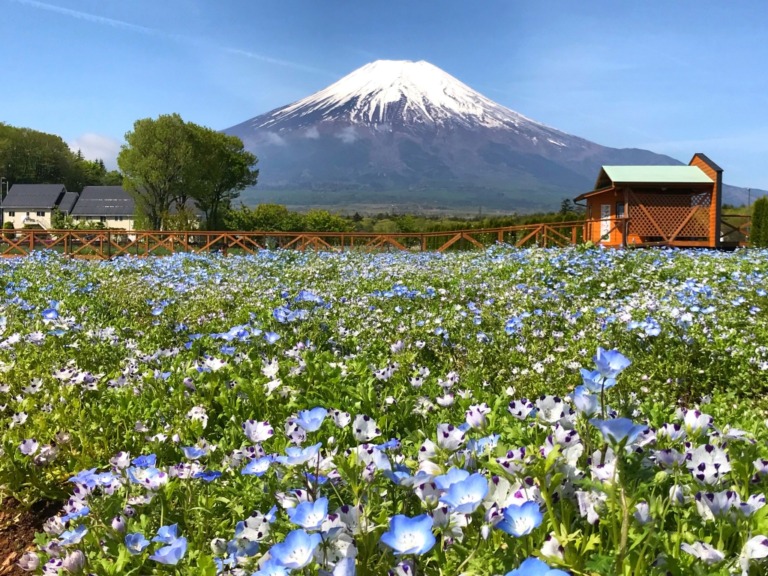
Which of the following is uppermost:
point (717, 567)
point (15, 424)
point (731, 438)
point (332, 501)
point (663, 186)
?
point (663, 186)

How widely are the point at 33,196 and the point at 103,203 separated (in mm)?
10091

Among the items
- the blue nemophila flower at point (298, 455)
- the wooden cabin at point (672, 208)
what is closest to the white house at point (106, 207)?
the wooden cabin at point (672, 208)

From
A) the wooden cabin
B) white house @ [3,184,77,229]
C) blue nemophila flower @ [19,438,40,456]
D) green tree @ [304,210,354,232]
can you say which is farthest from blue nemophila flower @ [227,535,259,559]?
white house @ [3,184,77,229]

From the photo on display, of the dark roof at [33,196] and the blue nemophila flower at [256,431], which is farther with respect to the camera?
the dark roof at [33,196]

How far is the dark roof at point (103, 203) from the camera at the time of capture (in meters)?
90.7

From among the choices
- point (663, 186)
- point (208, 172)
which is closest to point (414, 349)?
point (663, 186)

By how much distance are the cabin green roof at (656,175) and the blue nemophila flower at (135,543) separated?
84.7 feet

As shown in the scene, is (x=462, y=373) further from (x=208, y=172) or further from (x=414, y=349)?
(x=208, y=172)

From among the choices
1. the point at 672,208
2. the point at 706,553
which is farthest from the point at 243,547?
the point at 672,208

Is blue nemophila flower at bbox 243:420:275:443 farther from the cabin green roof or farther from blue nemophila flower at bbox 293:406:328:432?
the cabin green roof

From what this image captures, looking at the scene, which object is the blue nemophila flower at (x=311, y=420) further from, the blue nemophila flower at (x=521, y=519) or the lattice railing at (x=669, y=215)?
the lattice railing at (x=669, y=215)

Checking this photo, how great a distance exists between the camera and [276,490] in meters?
1.83

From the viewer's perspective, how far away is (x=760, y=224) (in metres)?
24.0

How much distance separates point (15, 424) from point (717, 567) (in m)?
3.06
